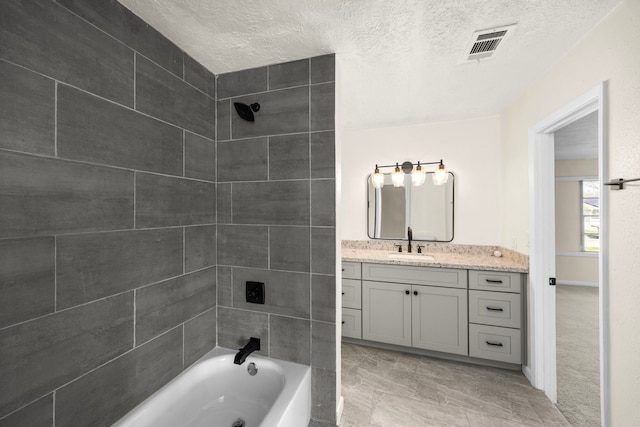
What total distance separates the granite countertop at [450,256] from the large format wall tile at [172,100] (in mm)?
1782

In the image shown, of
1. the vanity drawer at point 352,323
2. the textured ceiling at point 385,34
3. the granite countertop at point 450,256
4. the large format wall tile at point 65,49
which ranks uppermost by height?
the textured ceiling at point 385,34

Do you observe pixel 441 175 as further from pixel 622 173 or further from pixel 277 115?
pixel 277 115

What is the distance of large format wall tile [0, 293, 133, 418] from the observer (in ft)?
2.70

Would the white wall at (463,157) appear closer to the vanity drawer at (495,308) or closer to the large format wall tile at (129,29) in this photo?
the vanity drawer at (495,308)

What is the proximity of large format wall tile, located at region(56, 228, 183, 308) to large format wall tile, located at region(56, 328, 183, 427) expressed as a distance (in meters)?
0.34

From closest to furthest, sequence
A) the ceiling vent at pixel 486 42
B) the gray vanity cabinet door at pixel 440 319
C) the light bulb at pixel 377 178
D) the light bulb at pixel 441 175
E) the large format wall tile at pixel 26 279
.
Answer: the large format wall tile at pixel 26 279 < the ceiling vent at pixel 486 42 < the gray vanity cabinet door at pixel 440 319 < the light bulb at pixel 441 175 < the light bulb at pixel 377 178

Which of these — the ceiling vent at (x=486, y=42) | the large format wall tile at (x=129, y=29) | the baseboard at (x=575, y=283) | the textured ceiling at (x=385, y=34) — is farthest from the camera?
the baseboard at (x=575, y=283)

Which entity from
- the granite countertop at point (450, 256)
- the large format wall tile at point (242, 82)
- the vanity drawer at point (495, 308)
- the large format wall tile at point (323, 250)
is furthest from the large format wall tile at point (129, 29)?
the vanity drawer at point (495, 308)

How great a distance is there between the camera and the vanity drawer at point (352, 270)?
2.56 meters

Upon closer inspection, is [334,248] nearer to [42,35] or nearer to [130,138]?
[130,138]

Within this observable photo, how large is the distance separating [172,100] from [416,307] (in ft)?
8.51

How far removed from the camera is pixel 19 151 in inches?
33.3

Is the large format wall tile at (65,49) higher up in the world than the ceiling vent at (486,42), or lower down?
lower down

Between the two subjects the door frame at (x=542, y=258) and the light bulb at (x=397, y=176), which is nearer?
the door frame at (x=542, y=258)
